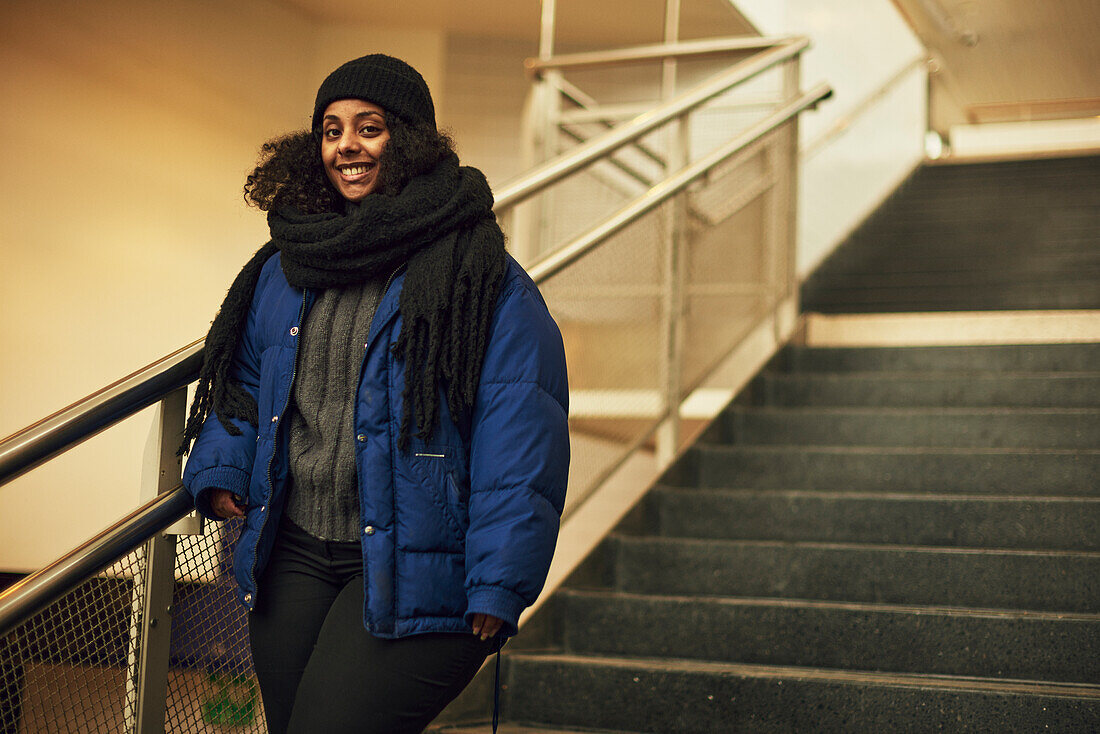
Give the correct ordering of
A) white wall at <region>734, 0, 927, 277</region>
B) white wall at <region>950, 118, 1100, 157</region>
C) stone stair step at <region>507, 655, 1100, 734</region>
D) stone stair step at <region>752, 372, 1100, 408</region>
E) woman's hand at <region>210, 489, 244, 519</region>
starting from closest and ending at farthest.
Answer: woman's hand at <region>210, 489, 244, 519</region>
stone stair step at <region>507, 655, 1100, 734</region>
stone stair step at <region>752, 372, 1100, 408</region>
white wall at <region>734, 0, 927, 277</region>
white wall at <region>950, 118, 1100, 157</region>

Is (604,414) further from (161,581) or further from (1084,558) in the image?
(161,581)

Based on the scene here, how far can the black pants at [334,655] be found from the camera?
128 cm

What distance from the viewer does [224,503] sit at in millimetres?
1482

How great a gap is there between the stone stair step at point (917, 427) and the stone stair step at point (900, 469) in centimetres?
10

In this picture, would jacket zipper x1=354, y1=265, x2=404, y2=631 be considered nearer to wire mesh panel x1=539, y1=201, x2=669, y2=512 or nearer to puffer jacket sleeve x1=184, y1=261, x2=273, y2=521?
puffer jacket sleeve x1=184, y1=261, x2=273, y2=521

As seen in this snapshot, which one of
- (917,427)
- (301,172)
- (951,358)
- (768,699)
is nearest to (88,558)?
(301,172)

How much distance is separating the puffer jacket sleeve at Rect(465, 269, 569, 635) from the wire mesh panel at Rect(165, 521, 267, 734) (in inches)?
20.6

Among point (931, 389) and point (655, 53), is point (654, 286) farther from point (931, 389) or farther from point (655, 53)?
point (655, 53)

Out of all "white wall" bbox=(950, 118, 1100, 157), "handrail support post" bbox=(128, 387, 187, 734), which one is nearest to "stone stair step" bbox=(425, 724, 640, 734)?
"handrail support post" bbox=(128, 387, 187, 734)

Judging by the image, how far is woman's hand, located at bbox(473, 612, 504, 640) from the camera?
1.29 metres

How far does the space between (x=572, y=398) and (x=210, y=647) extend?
4.58ft

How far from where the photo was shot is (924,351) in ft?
12.7

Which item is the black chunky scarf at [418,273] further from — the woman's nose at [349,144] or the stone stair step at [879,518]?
the stone stair step at [879,518]

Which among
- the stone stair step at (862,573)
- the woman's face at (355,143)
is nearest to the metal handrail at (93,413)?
the woman's face at (355,143)
